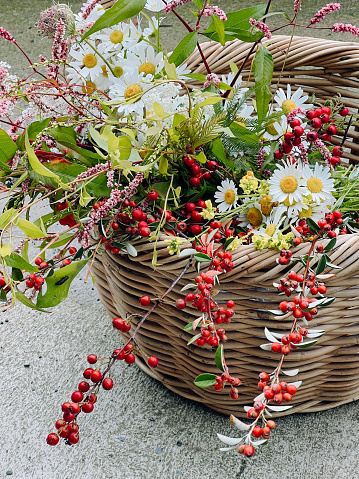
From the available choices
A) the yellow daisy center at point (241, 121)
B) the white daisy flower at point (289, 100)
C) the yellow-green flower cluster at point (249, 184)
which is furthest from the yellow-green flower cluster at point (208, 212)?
the white daisy flower at point (289, 100)

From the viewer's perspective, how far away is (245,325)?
2.18ft

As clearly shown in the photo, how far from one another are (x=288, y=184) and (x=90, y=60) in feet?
1.22

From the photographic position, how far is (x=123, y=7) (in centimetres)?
56

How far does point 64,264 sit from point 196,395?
393mm

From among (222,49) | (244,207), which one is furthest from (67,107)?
(222,49)

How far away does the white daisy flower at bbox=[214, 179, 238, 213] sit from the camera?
707mm

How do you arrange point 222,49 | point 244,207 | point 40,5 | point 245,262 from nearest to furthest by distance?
point 245,262
point 244,207
point 222,49
point 40,5

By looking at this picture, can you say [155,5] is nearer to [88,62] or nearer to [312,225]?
[88,62]

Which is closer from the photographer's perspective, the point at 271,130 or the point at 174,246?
the point at 174,246

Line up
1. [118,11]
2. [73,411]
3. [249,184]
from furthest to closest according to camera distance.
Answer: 1. [249,184]
2. [118,11]
3. [73,411]

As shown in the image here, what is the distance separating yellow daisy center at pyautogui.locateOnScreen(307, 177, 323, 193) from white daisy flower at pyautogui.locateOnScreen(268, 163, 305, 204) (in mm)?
17

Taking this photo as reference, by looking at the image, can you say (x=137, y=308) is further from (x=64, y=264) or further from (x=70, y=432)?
(x=70, y=432)

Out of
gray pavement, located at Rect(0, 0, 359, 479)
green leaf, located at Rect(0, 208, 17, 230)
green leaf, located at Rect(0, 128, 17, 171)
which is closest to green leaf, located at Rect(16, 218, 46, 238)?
green leaf, located at Rect(0, 208, 17, 230)

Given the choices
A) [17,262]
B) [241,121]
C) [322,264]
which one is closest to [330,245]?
[322,264]
